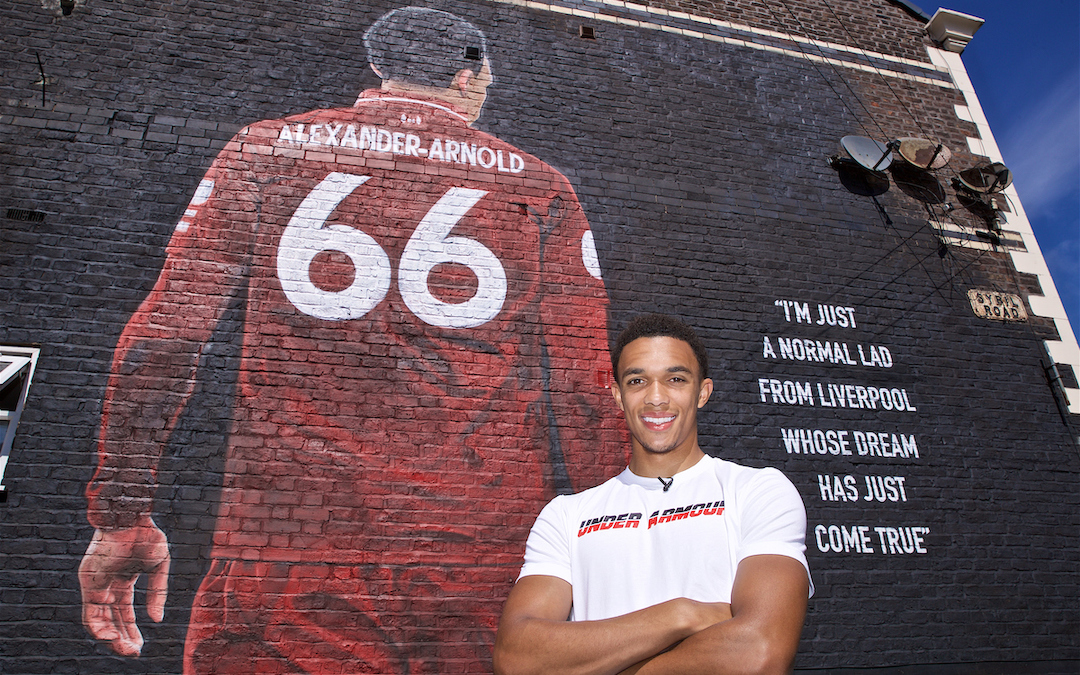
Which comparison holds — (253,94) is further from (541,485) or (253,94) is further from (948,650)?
(948,650)

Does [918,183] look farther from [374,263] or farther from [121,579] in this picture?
[121,579]

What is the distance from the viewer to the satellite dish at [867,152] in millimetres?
6332

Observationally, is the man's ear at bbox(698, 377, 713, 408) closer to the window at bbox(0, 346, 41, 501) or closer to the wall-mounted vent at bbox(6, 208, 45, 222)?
the window at bbox(0, 346, 41, 501)

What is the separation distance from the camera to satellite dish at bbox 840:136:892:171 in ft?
20.8

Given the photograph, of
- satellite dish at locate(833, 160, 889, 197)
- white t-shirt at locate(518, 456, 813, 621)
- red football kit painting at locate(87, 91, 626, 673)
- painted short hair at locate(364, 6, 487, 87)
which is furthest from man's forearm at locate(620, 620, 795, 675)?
satellite dish at locate(833, 160, 889, 197)

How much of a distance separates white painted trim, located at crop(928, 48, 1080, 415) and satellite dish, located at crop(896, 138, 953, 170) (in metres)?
0.93

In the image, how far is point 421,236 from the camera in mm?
5238

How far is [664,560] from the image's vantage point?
1874mm

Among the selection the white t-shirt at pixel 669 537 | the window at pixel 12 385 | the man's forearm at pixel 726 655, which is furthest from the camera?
the window at pixel 12 385

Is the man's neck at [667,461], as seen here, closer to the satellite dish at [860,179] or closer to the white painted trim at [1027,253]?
the satellite dish at [860,179]

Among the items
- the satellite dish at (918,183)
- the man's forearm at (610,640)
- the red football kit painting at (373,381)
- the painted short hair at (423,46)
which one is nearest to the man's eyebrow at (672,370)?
the man's forearm at (610,640)

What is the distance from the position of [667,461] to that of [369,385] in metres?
3.06

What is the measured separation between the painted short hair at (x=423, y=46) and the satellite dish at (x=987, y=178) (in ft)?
16.9

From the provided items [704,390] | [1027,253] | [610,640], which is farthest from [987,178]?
[610,640]
